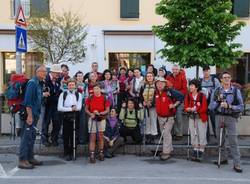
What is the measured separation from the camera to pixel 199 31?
1185cm

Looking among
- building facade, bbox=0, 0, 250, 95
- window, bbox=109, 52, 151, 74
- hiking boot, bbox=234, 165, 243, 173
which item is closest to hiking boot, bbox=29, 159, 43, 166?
hiking boot, bbox=234, 165, 243, 173

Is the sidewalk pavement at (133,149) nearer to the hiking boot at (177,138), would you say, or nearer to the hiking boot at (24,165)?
the hiking boot at (177,138)

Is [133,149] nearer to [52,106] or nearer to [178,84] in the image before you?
[178,84]

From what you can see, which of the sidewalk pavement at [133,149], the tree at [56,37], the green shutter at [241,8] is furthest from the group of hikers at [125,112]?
the green shutter at [241,8]

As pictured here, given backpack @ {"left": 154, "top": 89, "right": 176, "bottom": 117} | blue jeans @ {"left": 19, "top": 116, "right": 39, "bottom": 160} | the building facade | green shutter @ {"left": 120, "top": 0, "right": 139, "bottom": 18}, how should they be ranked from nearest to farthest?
blue jeans @ {"left": 19, "top": 116, "right": 39, "bottom": 160} → backpack @ {"left": 154, "top": 89, "right": 176, "bottom": 117} → the building facade → green shutter @ {"left": 120, "top": 0, "right": 139, "bottom": 18}

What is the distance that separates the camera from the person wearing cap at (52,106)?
1038cm

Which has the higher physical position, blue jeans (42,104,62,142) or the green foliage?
the green foliage

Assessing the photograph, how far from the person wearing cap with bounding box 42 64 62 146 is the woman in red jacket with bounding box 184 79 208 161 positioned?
2.87 m

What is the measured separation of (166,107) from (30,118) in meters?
2.89

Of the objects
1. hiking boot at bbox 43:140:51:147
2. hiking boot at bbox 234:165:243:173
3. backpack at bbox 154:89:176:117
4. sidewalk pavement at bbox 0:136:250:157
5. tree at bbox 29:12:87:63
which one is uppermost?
tree at bbox 29:12:87:63

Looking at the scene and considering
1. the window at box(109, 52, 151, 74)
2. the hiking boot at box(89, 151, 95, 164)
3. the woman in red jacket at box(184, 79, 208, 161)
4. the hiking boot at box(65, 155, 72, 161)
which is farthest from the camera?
the window at box(109, 52, 151, 74)

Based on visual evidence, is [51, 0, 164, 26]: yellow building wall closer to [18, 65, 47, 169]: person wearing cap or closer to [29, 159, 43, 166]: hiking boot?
[18, 65, 47, 169]: person wearing cap

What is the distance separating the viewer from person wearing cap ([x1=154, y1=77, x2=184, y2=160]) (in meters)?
10.0

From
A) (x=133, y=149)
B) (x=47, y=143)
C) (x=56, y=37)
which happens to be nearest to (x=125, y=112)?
(x=133, y=149)
